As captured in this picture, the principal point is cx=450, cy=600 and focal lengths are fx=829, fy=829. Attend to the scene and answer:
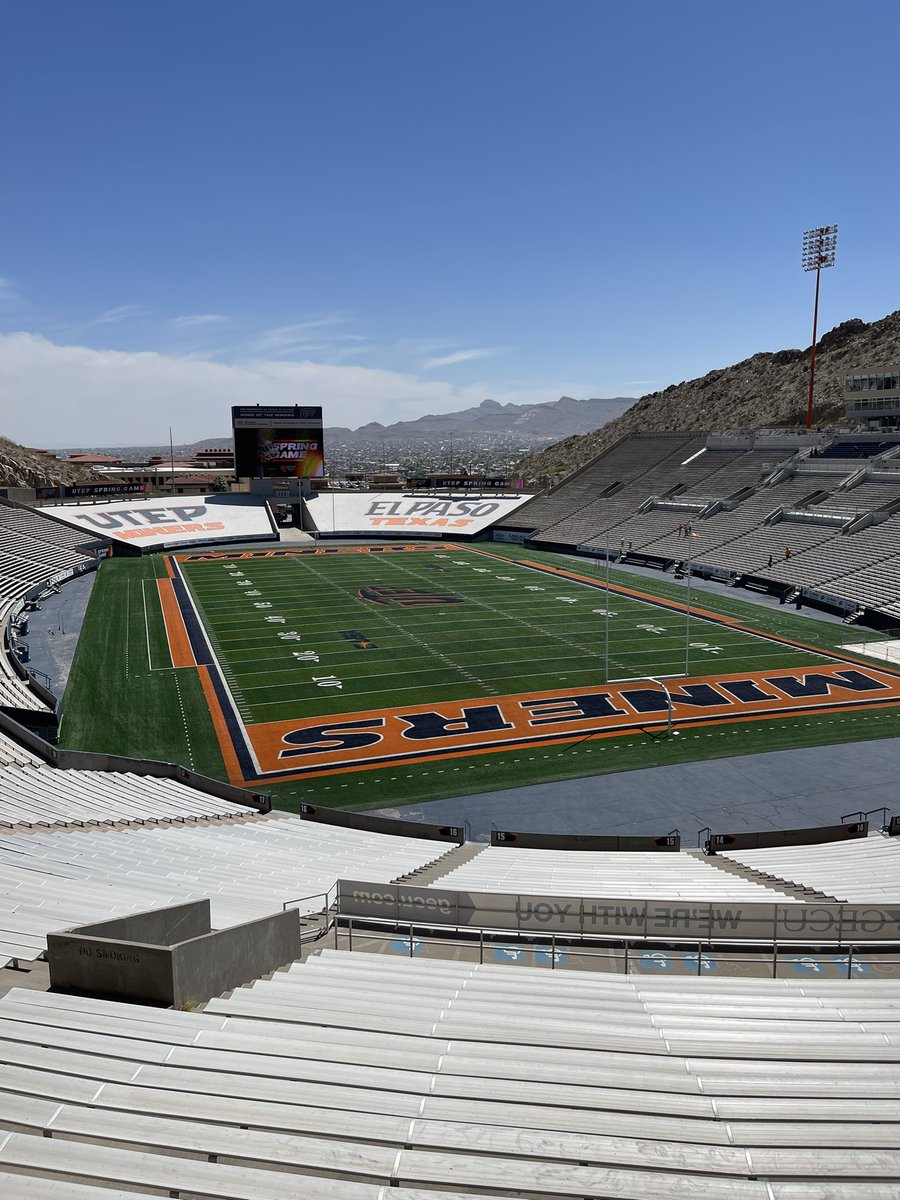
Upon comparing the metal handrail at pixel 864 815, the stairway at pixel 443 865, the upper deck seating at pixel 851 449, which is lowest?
the metal handrail at pixel 864 815

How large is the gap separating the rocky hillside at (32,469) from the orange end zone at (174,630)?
58.5 metres

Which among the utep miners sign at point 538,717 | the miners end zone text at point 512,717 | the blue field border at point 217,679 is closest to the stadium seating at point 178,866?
the blue field border at point 217,679

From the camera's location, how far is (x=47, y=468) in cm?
11444

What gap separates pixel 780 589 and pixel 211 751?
104 ft

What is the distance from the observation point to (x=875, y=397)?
5853 centimetres

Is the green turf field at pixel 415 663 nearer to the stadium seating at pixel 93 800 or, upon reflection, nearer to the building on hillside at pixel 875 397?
the stadium seating at pixel 93 800

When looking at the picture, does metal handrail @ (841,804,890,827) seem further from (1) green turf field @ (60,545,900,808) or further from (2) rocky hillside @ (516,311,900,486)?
(2) rocky hillside @ (516,311,900,486)

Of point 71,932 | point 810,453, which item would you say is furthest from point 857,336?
point 71,932

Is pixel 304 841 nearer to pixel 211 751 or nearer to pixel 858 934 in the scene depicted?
pixel 211 751

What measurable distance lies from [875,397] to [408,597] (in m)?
38.1

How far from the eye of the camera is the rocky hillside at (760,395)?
10669 cm

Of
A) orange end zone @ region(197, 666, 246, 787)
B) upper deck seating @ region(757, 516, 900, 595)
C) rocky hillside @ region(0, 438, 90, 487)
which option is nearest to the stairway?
orange end zone @ region(197, 666, 246, 787)

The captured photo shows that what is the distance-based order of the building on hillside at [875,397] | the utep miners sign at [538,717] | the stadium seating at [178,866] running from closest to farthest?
the stadium seating at [178,866], the utep miners sign at [538,717], the building on hillside at [875,397]

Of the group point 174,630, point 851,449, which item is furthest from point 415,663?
point 851,449
